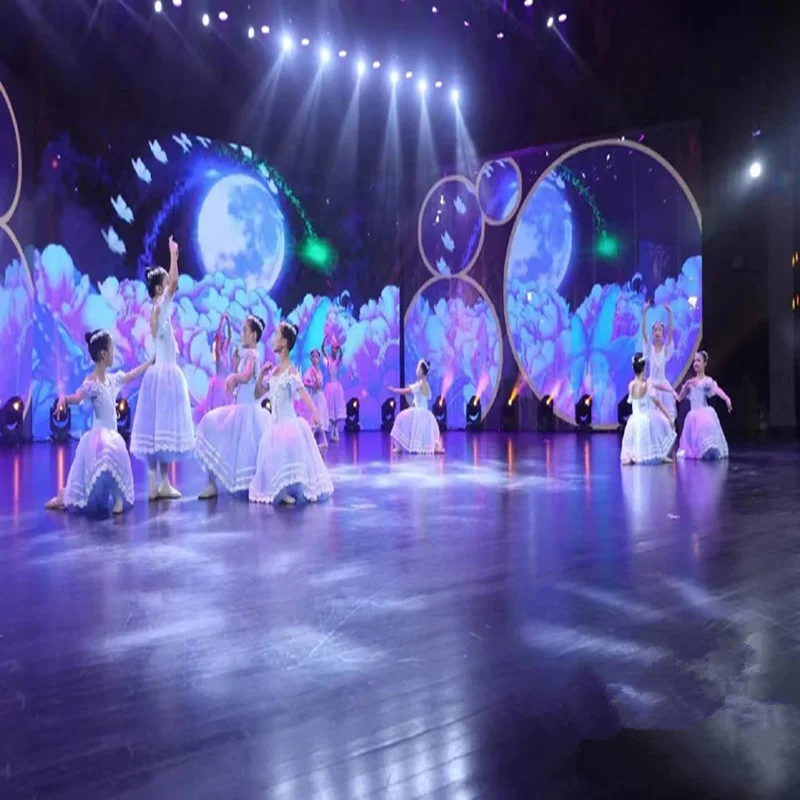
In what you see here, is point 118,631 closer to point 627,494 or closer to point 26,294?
point 627,494

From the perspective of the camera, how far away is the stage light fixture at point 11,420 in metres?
11.5

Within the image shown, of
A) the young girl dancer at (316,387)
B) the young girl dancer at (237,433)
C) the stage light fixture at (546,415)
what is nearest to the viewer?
the young girl dancer at (237,433)

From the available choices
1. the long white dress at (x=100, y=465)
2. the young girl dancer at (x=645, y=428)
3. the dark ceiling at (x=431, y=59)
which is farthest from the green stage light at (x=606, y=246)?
the long white dress at (x=100, y=465)

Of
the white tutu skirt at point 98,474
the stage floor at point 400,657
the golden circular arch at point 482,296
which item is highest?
the golden circular arch at point 482,296

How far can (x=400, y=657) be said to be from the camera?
237cm

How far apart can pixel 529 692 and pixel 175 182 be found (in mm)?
12650

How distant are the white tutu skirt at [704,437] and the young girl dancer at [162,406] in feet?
18.9

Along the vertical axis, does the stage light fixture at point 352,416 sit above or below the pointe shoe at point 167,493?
above

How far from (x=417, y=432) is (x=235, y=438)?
493 cm

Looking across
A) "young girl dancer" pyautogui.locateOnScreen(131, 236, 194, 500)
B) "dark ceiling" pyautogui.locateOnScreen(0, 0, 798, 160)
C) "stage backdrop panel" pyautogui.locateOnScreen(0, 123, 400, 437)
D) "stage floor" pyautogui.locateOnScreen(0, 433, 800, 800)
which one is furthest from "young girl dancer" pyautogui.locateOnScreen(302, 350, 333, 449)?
"stage floor" pyautogui.locateOnScreen(0, 433, 800, 800)

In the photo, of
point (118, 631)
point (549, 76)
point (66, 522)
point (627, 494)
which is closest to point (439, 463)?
point (627, 494)

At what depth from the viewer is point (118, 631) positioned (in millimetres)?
2635

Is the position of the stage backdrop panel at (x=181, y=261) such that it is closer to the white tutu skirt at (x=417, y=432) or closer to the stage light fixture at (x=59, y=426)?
the stage light fixture at (x=59, y=426)

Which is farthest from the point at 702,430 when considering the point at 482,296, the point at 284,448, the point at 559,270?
the point at 482,296
